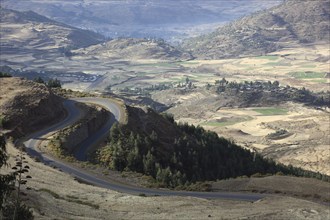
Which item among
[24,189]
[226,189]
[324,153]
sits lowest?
[324,153]

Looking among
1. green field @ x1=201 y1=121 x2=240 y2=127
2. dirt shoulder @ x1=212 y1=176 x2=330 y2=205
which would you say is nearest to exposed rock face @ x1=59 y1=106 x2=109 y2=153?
dirt shoulder @ x1=212 y1=176 x2=330 y2=205

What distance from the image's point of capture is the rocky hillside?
62094mm

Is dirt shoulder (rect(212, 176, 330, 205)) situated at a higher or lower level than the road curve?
lower

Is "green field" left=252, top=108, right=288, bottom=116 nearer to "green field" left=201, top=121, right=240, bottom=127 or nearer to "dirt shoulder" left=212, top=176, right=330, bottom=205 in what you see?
"green field" left=201, top=121, right=240, bottom=127

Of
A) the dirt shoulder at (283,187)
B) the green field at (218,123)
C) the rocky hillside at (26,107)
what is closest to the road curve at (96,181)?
the rocky hillside at (26,107)

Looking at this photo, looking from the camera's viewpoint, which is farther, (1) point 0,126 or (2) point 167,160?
(2) point 167,160

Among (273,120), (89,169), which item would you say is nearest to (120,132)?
(89,169)

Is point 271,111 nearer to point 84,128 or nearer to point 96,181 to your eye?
point 84,128

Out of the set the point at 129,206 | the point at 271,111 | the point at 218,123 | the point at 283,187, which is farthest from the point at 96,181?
the point at 271,111

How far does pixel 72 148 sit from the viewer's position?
2430 inches

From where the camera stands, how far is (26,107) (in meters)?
65.4

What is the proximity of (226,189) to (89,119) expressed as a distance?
956 inches

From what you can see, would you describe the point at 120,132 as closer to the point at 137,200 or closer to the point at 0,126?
the point at 0,126

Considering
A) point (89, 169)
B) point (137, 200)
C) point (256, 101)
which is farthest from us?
point (256, 101)
